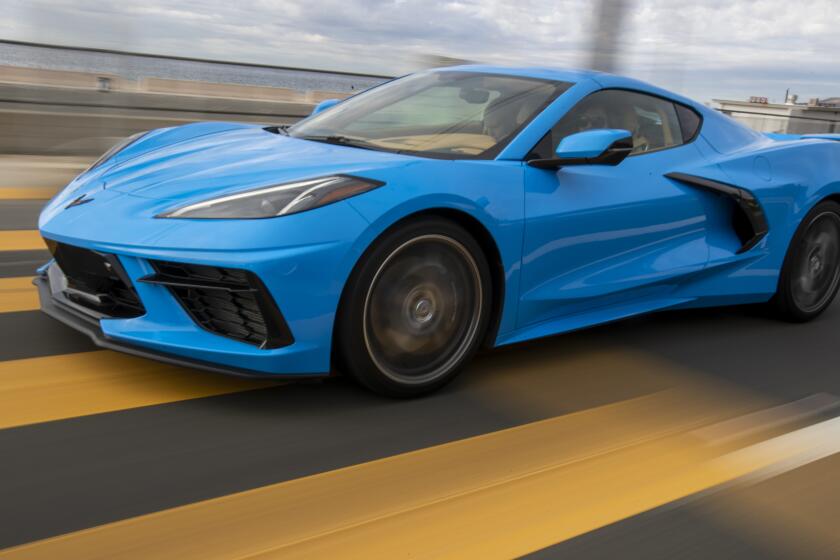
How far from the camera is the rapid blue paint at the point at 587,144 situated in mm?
3467

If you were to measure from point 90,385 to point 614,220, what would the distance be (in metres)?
2.06

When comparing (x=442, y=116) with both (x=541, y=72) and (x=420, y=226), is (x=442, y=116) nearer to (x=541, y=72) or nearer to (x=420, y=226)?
(x=541, y=72)

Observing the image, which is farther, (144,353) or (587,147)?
(587,147)

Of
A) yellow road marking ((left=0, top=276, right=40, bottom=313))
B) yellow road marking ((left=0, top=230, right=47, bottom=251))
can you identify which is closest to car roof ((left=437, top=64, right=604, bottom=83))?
yellow road marking ((left=0, top=276, right=40, bottom=313))

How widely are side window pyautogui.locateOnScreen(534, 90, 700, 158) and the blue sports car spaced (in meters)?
0.01

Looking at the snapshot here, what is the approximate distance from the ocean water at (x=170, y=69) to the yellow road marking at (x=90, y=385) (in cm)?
447

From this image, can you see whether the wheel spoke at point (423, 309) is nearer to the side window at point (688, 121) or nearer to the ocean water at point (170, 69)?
the side window at point (688, 121)

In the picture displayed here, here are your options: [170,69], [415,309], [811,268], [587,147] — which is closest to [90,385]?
[415,309]

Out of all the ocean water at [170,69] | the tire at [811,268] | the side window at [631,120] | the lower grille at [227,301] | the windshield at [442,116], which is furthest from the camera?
the ocean water at [170,69]

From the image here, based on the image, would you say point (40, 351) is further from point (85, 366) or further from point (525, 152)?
point (525, 152)

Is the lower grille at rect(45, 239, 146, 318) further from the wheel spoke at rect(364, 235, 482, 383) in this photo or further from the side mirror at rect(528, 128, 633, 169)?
the side mirror at rect(528, 128, 633, 169)

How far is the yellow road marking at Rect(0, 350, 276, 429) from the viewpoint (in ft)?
9.68

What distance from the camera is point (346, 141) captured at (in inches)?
147

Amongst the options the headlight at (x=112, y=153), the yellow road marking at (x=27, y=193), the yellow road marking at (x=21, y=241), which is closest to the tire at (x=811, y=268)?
the headlight at (x=112, y=153)
